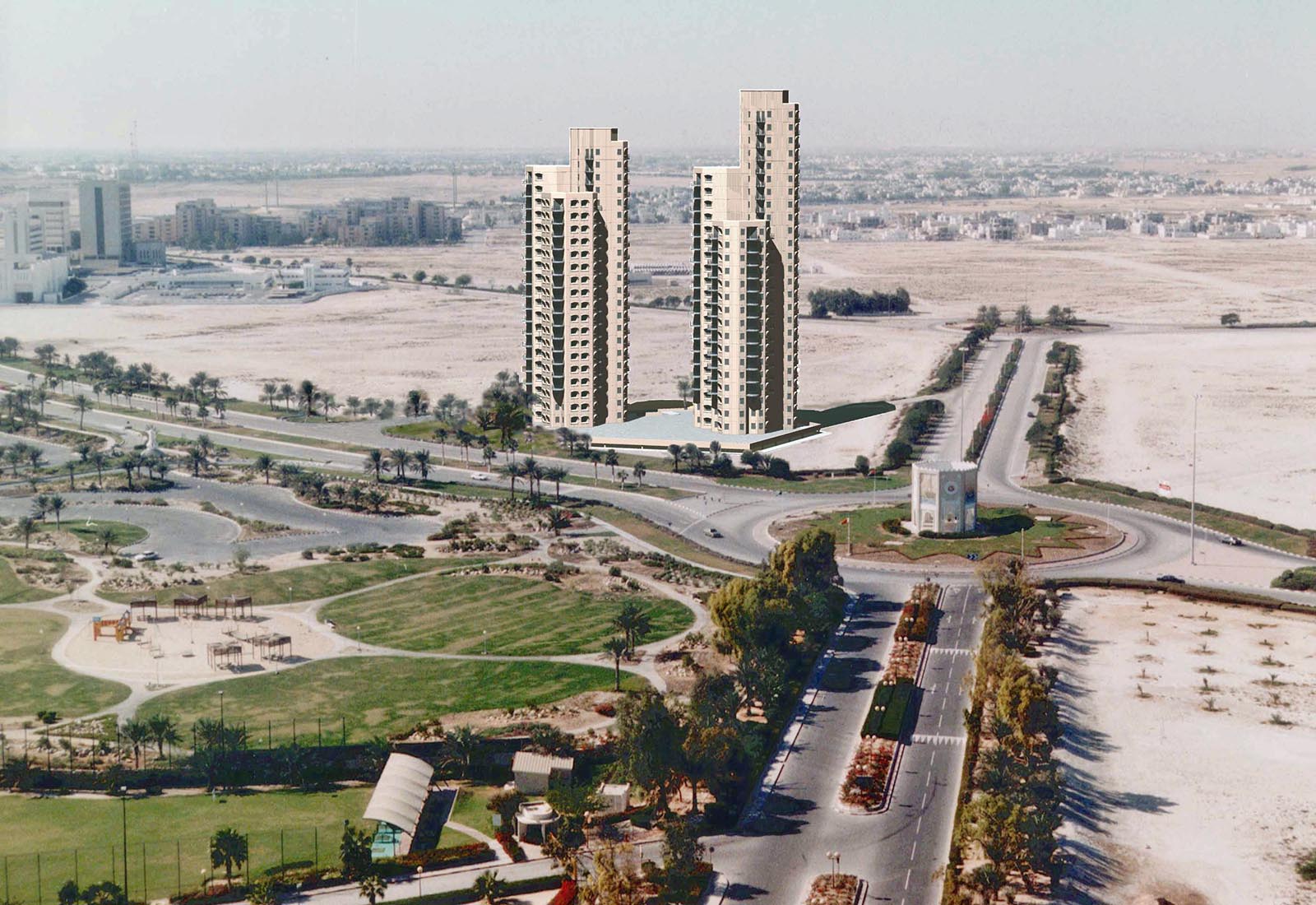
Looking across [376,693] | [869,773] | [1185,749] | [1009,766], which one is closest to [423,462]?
[376,693]

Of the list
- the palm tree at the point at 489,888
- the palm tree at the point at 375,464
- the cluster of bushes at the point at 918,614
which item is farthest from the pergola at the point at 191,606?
the cluster of bushes at the point at 918,614

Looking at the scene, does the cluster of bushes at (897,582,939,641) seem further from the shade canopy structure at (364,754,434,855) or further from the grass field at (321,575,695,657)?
the shade canopy structure at (364,754,434,855)

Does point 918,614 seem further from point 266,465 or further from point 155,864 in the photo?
point 266,465

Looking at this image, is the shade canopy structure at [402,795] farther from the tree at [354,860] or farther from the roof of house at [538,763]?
the roof of house at [538,763]

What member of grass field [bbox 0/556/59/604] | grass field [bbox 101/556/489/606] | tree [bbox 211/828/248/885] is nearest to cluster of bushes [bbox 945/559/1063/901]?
tree [bbox 211/828/248/885]

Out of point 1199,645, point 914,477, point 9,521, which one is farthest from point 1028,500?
point 9,521

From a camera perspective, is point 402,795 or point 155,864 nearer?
point 155,864
